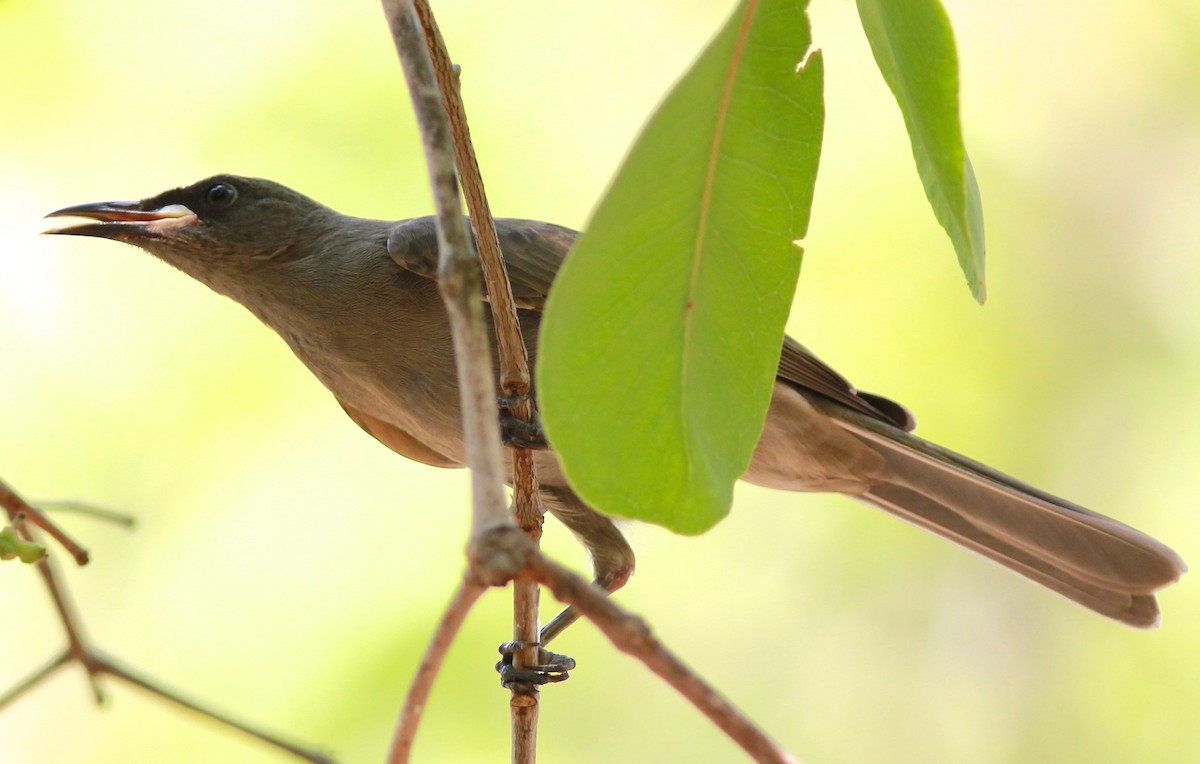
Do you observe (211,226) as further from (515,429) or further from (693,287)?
(693,287)

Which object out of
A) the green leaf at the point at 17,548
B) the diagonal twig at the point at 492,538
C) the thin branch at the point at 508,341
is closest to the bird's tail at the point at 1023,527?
the thin branch at the point at 508,341

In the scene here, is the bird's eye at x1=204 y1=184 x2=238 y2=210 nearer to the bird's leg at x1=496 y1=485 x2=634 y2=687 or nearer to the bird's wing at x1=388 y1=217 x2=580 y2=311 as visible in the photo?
the bird's wing at x1=388 y1=217 x2=580 y2=311

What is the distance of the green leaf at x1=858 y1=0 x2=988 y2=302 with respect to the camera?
196 cm

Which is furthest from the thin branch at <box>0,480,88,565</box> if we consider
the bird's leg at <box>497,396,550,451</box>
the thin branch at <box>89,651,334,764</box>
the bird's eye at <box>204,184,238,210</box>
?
the bird's eye at <box>204,184,238,210</box>

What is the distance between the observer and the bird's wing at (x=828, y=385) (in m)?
5.03

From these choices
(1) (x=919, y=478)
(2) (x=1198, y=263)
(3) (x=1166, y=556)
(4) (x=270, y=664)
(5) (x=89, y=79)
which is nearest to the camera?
(3) (x=1166, y=556)

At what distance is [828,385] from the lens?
511cm

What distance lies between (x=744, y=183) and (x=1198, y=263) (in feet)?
27.3

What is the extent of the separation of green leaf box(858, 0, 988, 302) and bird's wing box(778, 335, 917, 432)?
2.83 meters

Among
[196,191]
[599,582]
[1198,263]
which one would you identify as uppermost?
[1198,263]

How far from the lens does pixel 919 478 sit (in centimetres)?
A: 533

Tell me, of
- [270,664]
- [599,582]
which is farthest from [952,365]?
[270,664]

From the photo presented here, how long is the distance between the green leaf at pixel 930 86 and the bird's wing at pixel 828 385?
9.30 ft

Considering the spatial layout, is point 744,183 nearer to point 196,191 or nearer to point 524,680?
point 524,680
